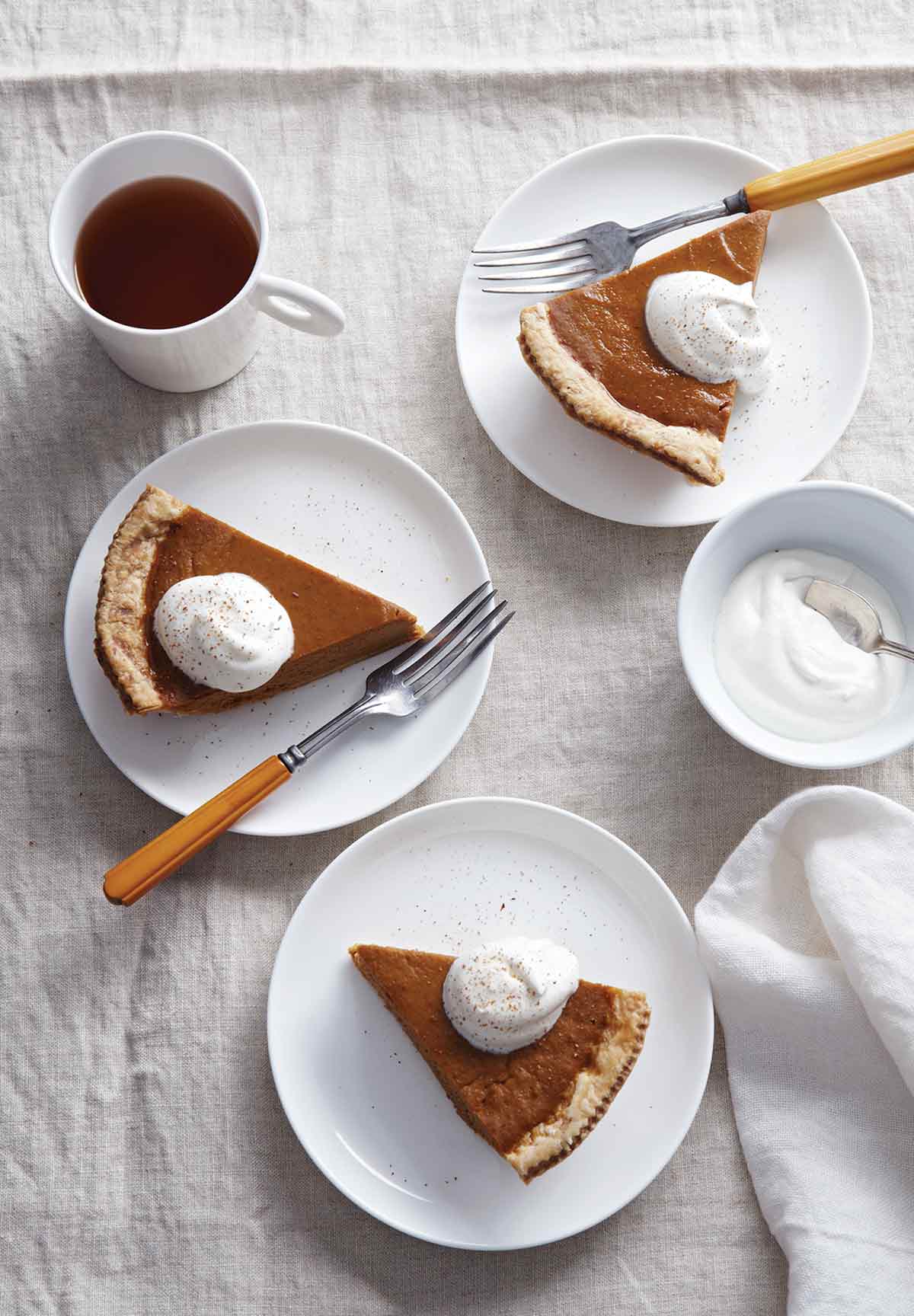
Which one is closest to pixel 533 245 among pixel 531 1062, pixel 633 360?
pixel 633 360

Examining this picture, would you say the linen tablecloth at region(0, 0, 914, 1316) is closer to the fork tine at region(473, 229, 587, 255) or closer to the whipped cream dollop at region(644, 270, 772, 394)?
the fork tine at region(473, 229, 587, 255)

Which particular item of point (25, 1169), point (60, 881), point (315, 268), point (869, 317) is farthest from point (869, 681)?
point (25, 1169)

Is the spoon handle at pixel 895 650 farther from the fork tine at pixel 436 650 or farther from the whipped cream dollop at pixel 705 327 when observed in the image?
the fork tine at pixel 436 650

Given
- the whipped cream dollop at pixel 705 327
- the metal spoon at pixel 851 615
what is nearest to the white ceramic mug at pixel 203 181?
the whipped cream dollop at pixel 705 327

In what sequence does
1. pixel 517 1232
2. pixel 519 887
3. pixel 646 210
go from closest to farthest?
pixel 517 1232 < pixel 519 887 < pixel 646 210

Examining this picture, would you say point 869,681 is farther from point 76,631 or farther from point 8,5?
point 8,5

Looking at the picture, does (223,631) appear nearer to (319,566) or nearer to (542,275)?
(319,566)

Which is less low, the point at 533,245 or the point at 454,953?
the point at 533,245

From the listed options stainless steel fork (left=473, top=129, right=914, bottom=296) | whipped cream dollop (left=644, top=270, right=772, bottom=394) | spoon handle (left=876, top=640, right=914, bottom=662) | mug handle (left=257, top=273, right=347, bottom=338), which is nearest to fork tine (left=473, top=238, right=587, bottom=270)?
stainless steel fork (left=473, top=129, right=914, bottom=296)
